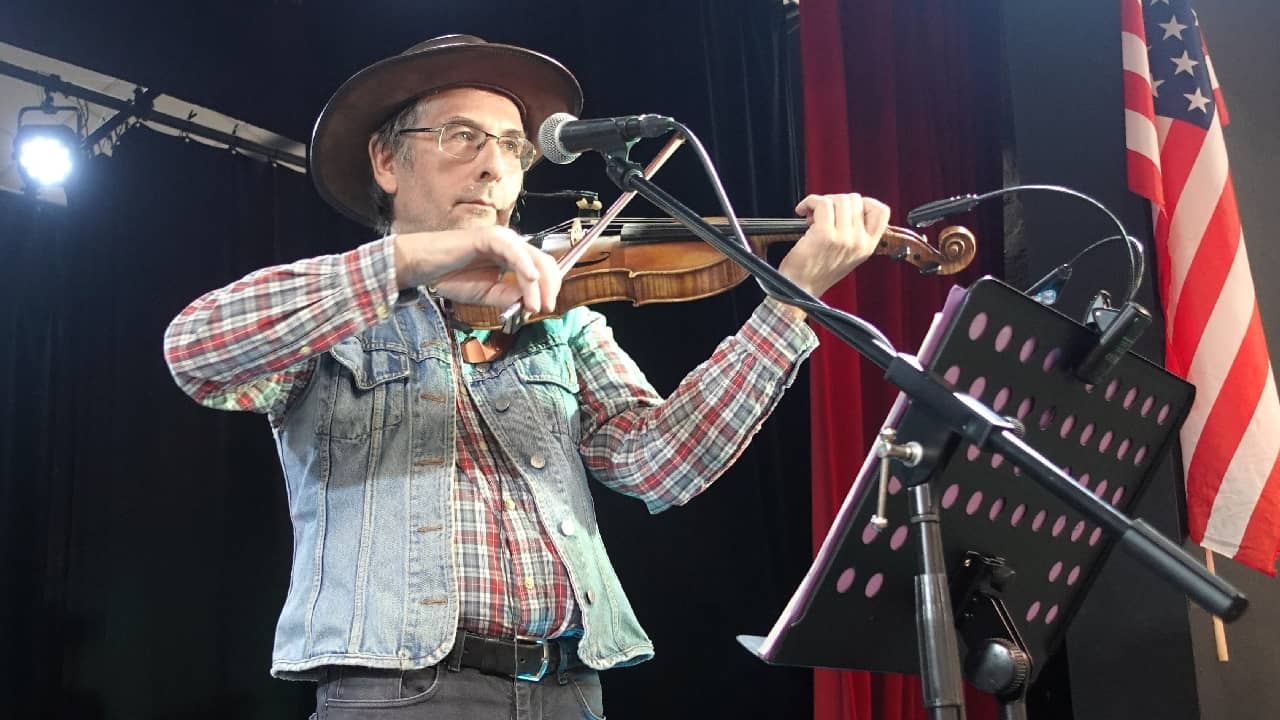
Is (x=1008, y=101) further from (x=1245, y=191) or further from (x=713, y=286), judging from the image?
(x=713, y=286)

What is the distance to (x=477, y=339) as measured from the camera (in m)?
1.78

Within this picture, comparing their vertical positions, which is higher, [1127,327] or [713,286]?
[713,286]

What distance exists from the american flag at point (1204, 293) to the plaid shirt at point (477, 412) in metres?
1.30

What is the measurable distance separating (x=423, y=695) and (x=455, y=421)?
1.33ft

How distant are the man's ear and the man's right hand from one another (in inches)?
23.5

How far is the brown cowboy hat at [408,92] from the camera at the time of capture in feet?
6.36

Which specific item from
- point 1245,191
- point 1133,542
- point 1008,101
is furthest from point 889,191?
point 1133,542

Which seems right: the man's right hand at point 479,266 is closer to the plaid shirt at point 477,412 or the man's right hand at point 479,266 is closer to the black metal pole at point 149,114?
the plaid shirt at point 477,412

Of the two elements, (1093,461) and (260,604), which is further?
(260,604)

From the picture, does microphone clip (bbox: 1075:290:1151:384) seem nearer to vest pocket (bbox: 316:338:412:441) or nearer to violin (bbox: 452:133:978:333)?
violin (bbox: 452:133:978:333)

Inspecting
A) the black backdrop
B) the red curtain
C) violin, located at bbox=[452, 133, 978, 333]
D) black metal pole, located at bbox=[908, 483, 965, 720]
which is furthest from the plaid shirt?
the black backdrop

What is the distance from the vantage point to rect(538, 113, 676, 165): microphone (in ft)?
4.60

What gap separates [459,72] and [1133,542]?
4.80 feet

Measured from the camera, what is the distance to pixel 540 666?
1.53m
